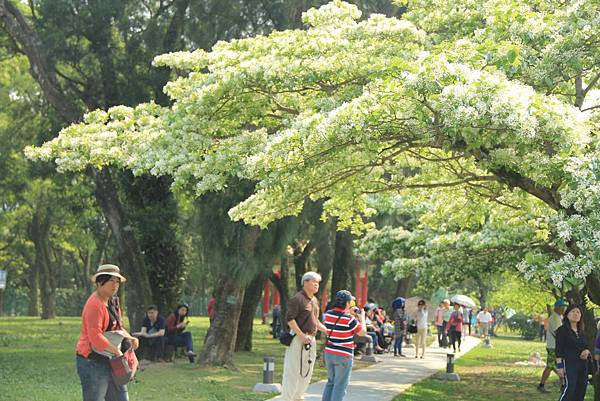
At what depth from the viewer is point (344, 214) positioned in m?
15.0

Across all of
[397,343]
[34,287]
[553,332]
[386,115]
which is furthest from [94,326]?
[34,287]

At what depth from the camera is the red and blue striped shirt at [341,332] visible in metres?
10.1

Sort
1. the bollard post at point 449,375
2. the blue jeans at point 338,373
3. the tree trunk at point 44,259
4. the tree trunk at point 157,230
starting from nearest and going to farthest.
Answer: the blue jeans at point 338,373
the bollard post at point 449,375
the tree trunk at point 157,230
the tree trunk at point 44,259

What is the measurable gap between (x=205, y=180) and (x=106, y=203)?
29.6ft

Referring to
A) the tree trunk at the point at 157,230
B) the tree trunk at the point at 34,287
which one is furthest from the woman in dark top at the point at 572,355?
the tree trunk at the point at 34,287

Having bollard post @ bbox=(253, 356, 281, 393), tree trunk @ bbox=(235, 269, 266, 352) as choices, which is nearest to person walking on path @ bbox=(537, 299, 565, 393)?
bollard post @ bbox=(253, 356, 281, 393)

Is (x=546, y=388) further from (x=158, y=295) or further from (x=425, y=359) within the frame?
(x=158, y=295)

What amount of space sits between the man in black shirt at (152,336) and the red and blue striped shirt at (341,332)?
8.57 metres

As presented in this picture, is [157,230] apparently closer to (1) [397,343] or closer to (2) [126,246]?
(2) [126,246]

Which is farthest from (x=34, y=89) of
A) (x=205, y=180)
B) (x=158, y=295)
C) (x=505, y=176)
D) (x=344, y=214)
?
(x=505, y=176)

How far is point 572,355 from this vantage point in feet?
36.8

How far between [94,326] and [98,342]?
5.7 inches

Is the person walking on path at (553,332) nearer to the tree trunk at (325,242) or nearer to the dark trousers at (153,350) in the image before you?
the tree trunk at (325,242)

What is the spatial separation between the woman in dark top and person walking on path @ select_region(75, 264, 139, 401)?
5.91m
